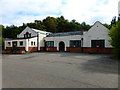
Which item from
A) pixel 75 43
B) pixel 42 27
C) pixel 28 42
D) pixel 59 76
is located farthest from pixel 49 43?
pixel 59 76

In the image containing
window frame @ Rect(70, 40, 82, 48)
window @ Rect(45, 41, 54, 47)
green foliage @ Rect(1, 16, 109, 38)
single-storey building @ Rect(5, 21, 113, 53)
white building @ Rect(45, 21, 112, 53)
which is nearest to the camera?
white building @ Rect(45, 21, 112, 53)

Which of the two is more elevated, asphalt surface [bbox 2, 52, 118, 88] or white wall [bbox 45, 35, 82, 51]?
white wall [bbox 45, 35, 82, 51]

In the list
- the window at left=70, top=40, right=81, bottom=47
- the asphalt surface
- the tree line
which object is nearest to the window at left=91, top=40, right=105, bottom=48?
the window at left=70, top=40, right=81, bottom=47

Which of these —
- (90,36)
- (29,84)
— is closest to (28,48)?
(90,36)

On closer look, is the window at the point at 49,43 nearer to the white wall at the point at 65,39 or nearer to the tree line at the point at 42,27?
the white wall at the point at 65,39

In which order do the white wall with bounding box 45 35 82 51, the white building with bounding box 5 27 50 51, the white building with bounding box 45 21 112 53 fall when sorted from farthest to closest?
the white building with bounding box 5 27 50 51
the white wall with bounding box 45 35 82 51
the white building with bounding box 45 21 112 53

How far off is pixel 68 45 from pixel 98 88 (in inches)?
739

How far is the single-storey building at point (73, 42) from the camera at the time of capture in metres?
18.6

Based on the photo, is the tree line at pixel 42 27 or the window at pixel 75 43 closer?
the window at pixel 75 43

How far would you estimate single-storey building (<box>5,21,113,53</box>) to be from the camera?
18.6 metres

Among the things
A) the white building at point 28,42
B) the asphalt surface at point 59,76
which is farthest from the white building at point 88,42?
the asphalt surface at point 59,76

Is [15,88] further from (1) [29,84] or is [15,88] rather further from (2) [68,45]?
(2) [68,45]

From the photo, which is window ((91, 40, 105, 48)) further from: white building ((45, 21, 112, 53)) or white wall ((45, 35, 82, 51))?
white wall ((45, 35, 82, 51))

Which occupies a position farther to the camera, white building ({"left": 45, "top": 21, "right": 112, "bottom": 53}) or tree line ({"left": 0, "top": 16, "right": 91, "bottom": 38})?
tree line ({"left": 0, "top": 16, "right": 91, "bottom": 38})
